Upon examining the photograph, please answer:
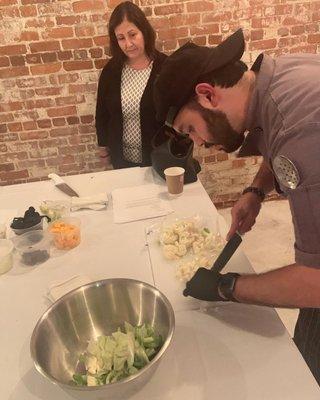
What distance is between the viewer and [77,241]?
5.38ft

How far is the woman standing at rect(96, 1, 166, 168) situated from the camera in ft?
8.18

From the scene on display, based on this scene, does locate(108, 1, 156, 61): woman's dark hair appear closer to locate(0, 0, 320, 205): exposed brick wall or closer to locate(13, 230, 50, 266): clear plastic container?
locate(0, 0, 320, 205): exposed brick wall

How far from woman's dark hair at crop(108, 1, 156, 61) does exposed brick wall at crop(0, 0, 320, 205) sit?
8.6 inches

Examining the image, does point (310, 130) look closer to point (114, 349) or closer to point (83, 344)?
point (114, 349)

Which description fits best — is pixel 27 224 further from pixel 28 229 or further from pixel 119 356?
pixel 119 356

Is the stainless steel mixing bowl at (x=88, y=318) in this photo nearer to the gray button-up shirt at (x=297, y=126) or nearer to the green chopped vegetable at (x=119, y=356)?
the green chopped vegetable at (x=119, y=356)

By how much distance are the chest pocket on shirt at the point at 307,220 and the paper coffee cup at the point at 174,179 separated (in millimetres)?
952

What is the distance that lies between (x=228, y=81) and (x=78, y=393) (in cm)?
89

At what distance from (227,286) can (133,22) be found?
188 cm

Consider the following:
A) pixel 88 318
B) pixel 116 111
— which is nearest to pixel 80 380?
pixel 88 318

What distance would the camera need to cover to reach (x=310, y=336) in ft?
4.83

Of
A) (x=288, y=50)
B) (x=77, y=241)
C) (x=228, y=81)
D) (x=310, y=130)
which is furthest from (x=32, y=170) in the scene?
(x=310, y=130)

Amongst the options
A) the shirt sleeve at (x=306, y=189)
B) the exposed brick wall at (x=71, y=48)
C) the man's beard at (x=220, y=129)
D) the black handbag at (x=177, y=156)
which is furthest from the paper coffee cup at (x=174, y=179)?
the exposed brick wall at (x=71, y=48)

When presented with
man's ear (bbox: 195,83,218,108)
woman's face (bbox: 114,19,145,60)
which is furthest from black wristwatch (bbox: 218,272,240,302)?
woman's face (bbox: 114,19,145,60)
